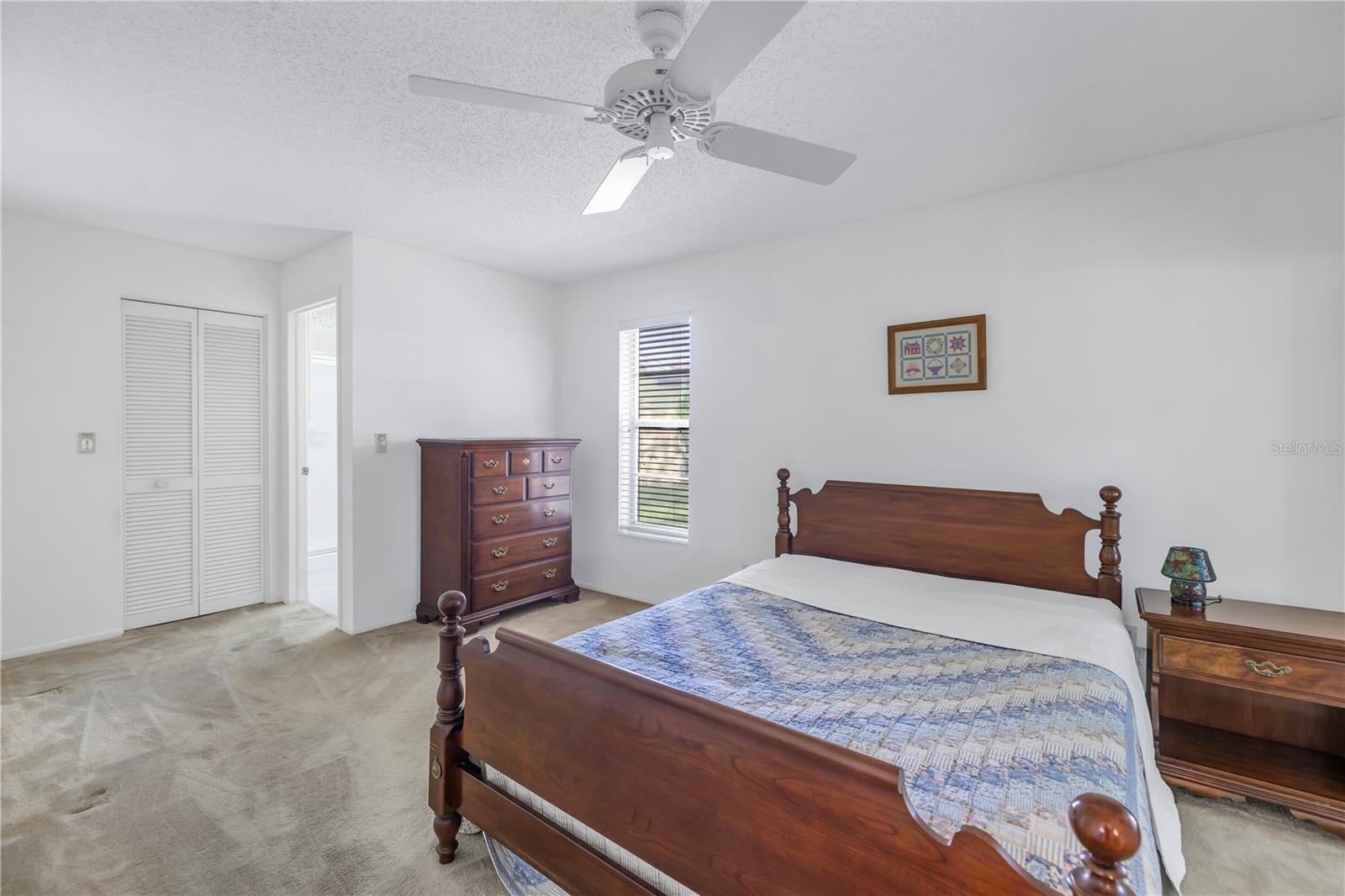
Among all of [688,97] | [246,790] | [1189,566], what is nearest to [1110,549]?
[1189,566]

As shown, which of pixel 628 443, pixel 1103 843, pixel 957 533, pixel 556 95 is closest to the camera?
pixel 1103 843

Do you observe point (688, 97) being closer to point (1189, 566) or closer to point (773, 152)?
point (773, 152)

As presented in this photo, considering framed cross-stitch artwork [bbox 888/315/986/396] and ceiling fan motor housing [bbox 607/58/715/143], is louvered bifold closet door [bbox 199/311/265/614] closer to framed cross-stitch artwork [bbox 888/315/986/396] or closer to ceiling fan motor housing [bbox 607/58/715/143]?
ceiling fan motor housing [bbox 607/58/715/143]

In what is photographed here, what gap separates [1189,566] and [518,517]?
140 inches

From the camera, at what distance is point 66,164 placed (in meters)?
2.72

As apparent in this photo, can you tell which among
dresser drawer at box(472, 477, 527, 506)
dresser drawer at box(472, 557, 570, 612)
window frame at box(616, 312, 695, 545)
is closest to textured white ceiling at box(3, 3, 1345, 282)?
window frame at box(616, 312, 695, 545)

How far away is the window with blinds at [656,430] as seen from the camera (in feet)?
14.1

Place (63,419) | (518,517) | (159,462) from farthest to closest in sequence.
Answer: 1. (518,517)
2. (159,462)
3. (63,419)

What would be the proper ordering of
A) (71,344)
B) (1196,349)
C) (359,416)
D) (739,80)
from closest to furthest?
(739,80) < (1196,349) < (71,344) < (359,416)

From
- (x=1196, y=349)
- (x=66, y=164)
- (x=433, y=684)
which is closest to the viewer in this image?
(x=1196, y=349)

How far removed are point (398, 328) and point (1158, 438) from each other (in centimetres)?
424

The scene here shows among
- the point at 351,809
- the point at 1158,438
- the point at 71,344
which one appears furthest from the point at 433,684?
the point at 1158,438

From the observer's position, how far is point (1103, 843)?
79 cm

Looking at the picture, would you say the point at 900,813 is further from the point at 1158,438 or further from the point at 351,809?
the point at 1158,438
